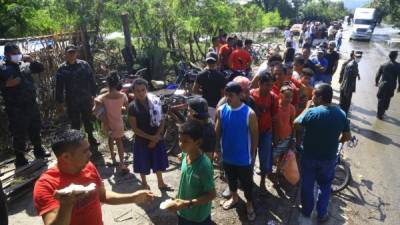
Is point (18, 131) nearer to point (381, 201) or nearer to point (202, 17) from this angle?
point (381, 201)

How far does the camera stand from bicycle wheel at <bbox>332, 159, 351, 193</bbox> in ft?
17.9

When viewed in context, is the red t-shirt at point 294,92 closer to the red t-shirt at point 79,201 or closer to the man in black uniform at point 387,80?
the red t-shirt at point 79,201

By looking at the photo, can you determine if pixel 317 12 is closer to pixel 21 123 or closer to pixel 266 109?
pixel 266 109

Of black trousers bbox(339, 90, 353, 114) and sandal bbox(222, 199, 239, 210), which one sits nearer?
sandal bbox(222, 199, 239, 210)

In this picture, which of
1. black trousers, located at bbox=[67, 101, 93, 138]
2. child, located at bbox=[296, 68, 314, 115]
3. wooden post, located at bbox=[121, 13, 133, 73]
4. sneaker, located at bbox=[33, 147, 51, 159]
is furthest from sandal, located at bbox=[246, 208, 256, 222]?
wooden post, located at bbox=[121, 13, 133, 73]

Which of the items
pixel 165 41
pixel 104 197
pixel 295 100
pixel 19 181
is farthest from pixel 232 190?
pixel 165 41

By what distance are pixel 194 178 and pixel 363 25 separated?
111 feet

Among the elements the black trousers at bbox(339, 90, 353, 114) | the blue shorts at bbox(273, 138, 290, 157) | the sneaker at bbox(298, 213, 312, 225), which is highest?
the blue shorts at bbox(273, 138, 290, 157)

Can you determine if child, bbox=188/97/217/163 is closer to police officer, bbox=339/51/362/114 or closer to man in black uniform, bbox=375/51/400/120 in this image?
police officer, bbox=339/51/362/114

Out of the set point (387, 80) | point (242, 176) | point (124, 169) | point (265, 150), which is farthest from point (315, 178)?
point (387, 80)

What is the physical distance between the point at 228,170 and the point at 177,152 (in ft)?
7.86

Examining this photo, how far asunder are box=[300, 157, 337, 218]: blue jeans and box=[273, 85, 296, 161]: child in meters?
0.70

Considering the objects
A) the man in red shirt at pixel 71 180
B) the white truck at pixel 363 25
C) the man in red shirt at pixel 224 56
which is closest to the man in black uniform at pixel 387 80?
the man in red shirt at pixel 224 56

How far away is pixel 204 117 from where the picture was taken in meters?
4.25
